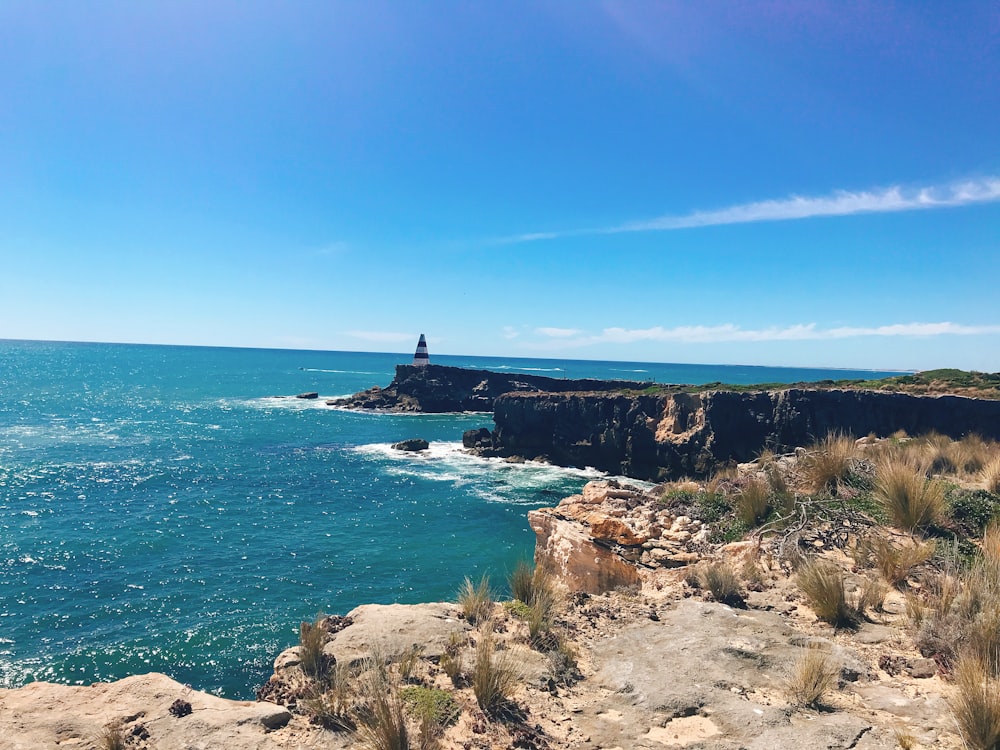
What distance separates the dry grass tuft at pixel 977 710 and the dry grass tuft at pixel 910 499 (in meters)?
5.90

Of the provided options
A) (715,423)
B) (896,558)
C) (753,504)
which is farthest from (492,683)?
(715,423)

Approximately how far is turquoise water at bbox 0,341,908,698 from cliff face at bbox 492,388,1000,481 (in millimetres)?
4169

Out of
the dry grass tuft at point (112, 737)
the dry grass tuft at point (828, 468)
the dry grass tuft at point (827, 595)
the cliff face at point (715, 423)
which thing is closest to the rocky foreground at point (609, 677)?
the dry grass tuft at point (112, 737)

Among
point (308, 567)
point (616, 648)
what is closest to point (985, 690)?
point (616, 648)

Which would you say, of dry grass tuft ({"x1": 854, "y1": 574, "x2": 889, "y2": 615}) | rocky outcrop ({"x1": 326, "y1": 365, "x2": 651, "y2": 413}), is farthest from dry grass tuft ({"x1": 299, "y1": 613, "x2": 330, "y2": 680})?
rocky outcrop ({"x1": 326, "y1": 365, "x2": 651, "y2": 413})

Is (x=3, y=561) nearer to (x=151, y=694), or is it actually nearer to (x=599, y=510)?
(x=151, y=694)

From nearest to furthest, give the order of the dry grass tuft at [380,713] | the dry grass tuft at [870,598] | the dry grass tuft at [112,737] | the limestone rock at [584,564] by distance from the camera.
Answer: the dry grass tuft at [380,713], the dry grass tuft at [112,737], the dry grass tuft at [870,598], the limestone rock at [584,564]

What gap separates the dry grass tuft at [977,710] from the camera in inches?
172

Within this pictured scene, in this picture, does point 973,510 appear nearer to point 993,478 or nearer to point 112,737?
point 993,478

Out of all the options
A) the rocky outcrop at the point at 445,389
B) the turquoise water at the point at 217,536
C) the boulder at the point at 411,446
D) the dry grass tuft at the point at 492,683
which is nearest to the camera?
the dry grass tuft at the point at 492,683

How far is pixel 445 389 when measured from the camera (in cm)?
8169

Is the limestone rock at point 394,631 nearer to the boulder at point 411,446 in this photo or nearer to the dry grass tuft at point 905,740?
the dry grass tuft at point 905,740

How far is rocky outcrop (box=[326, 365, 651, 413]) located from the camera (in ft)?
255

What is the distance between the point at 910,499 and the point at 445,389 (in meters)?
73.4
